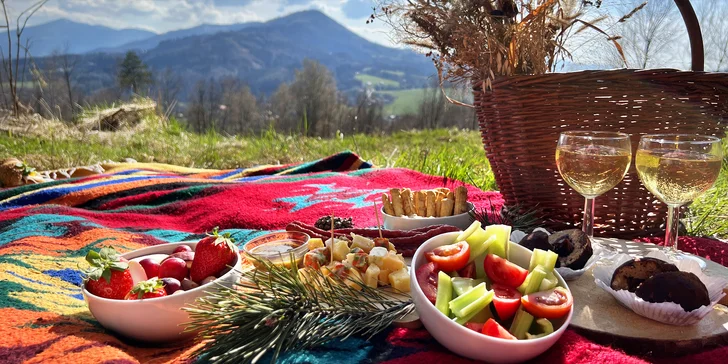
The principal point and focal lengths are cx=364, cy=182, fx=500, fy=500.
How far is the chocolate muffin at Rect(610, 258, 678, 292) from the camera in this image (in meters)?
1.29

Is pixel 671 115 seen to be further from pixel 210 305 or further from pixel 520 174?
pixel 210 305

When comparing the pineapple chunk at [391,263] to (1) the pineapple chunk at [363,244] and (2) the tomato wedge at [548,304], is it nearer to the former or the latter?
(1) the pineapple chunk at [363,244]

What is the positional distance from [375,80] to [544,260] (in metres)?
93.1

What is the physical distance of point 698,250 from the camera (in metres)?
1.87

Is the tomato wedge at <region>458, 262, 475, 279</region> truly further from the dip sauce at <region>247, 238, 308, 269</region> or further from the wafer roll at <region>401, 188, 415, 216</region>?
the wafer roll at <region>401, 188, 415, 216</region>

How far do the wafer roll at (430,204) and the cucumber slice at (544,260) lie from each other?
82 cm

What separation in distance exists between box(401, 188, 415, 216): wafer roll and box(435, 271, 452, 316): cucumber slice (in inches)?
36.8

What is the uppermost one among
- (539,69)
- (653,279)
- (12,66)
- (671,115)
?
(12,66)

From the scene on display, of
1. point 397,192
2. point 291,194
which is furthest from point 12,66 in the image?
point 397,192

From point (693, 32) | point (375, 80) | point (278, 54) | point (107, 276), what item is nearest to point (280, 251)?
point (107, 276)

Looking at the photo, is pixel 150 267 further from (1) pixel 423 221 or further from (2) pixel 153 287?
(1) pixel 423 221

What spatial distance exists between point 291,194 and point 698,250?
7.03 ft

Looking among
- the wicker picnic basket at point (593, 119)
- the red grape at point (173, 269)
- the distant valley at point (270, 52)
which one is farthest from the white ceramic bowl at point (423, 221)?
the distant valley at point (270, 52)

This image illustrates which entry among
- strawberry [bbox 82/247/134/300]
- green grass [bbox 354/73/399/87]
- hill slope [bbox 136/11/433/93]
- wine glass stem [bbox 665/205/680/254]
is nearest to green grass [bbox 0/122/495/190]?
wine glass stem [bbox 665/205/680/254]
